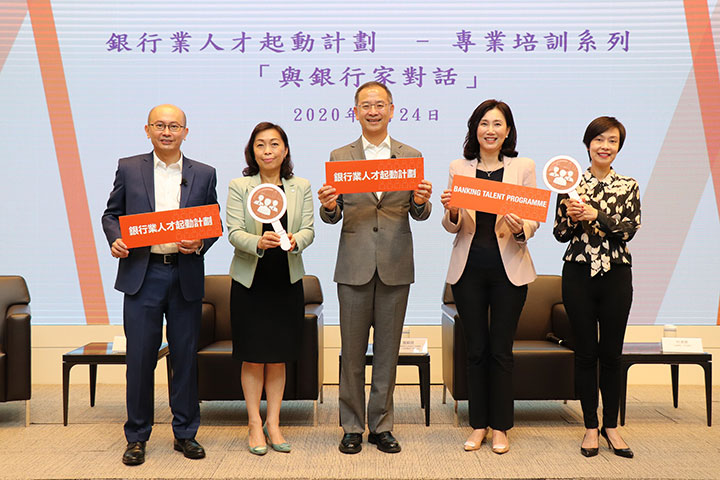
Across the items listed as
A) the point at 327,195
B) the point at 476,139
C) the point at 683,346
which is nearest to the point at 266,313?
the point at 327,195

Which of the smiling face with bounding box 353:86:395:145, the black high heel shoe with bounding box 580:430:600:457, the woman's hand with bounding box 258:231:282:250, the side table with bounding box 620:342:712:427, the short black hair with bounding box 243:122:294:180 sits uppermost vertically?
the smiling face with bounding box 353:86:395:145

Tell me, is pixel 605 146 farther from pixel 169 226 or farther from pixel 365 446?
pixel 169 226

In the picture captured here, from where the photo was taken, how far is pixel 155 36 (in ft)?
16.7

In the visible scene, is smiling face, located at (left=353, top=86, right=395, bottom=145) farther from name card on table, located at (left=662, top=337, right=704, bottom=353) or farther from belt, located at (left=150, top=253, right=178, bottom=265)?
name card on table, located at (left=662, top=337, right=704, bottom=353)

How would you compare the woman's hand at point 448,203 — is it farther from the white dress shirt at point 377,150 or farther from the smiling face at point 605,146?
the smiling face at point 605,146

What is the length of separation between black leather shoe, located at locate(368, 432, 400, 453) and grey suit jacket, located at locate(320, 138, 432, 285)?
80 cm

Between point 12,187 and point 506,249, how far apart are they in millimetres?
3836

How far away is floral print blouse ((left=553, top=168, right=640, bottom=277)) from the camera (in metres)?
3.28

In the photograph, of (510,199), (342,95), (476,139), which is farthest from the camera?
(342,95)

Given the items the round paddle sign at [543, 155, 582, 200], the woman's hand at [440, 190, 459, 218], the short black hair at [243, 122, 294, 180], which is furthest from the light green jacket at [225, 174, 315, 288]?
the round paddle sign at [543, 155, 582, 200]

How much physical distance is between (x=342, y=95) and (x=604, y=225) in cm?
244

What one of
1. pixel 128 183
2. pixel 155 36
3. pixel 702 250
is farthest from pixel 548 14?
pixel 128 183

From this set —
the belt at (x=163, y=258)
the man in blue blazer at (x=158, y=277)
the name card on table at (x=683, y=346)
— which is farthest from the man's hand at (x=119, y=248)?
the name card on table at (x=683, y=346)

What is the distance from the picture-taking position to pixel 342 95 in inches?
200
